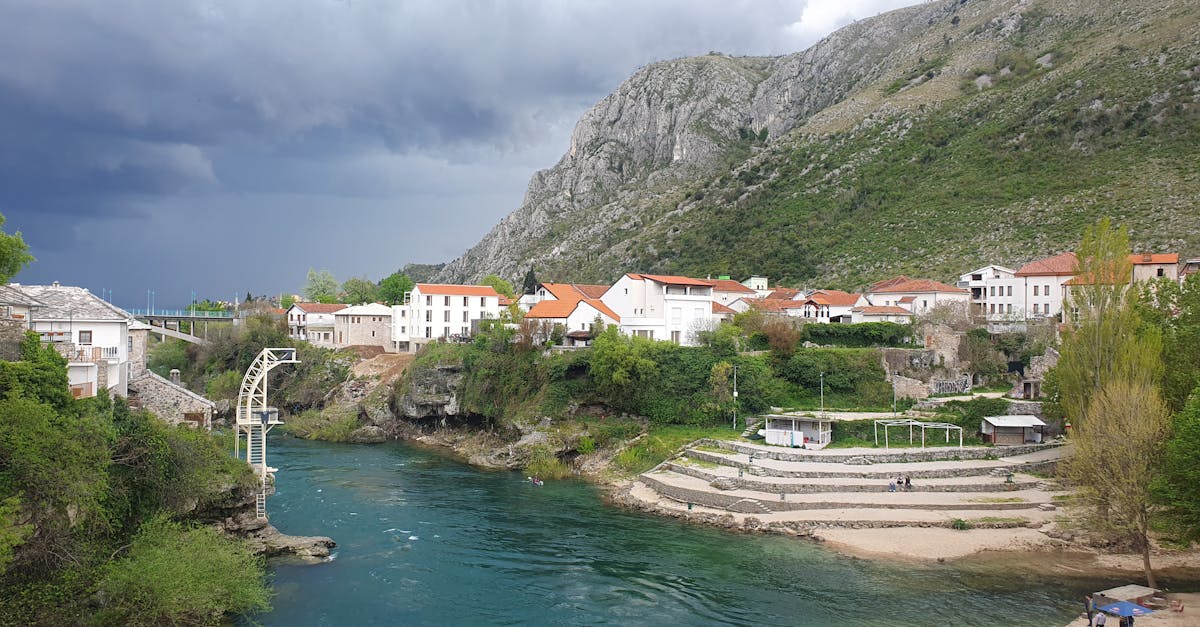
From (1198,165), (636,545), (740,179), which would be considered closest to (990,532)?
(636,545)


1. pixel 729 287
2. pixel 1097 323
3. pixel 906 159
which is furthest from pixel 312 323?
pixel 906 159

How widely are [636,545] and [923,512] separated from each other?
1303 cm

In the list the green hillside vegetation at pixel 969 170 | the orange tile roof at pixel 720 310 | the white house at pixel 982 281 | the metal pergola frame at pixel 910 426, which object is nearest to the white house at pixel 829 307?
the orange tile roof at pixel 720 310

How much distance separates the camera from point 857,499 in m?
32.8

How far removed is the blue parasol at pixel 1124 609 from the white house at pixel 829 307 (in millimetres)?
40578

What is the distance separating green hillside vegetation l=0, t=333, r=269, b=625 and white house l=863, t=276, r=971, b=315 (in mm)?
53625

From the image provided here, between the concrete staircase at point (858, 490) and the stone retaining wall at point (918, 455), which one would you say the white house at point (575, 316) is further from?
the stone retaining wall at point (918, 455)

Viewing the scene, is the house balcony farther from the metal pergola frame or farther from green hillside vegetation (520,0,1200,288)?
green hillside vegetation (520,0,1200,288)

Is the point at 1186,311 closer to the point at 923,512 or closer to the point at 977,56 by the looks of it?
the point at 923,512

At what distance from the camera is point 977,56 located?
114 meters

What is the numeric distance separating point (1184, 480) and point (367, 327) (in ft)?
222

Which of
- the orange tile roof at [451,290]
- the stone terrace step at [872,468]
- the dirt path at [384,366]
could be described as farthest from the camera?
the orange tile roof at [451,290]

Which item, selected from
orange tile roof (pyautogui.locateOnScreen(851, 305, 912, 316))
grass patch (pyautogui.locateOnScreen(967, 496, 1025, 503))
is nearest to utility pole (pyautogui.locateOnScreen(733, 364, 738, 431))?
grass patch (pyautogui.locateOnScreen(967, 496, 1025, 503))

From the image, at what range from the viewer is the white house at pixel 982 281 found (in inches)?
2422
